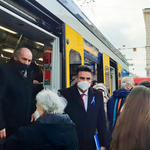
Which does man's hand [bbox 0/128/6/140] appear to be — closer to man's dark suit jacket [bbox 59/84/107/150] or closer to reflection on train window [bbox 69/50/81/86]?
man's dark suit jacket [bbox 59/84/107/150]

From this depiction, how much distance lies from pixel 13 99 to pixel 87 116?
93 centimetres

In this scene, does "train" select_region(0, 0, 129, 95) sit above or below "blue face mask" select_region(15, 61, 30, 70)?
above

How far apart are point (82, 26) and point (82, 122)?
2008 mm

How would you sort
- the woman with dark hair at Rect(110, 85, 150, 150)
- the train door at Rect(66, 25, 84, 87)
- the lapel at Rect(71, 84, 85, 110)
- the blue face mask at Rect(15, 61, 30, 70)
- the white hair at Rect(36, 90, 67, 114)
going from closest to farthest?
the woman with dark hair at Rect(110, 85, 150, 150) < the white hair at Rect(36, 90, 67, 114) < the blue face mask at Rect(15, 61, 30, 70) < the lapel at Rect(71, 84, 85, 110) < the train door at Rect(66, 25, 84, 87)

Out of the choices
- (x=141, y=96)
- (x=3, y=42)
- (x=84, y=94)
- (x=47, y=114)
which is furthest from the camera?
(x=3, y=42)

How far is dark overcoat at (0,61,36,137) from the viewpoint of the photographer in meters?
1.79

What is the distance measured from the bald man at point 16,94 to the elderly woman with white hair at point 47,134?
0.35 metres

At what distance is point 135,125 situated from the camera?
1247 mm

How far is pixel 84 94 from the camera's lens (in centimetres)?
228

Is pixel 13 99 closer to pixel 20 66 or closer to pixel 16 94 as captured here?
pixel 16 94

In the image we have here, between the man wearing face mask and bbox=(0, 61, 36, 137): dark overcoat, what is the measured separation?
48cm

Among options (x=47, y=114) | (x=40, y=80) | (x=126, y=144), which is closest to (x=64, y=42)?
(x=40, y=80)

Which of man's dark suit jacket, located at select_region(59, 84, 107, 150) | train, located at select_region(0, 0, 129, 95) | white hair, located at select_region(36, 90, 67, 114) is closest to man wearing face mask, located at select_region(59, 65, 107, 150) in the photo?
man's dark suit jacket, located at select_region(59, 84, 107, 150)

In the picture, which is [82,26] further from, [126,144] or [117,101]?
[126,144]
